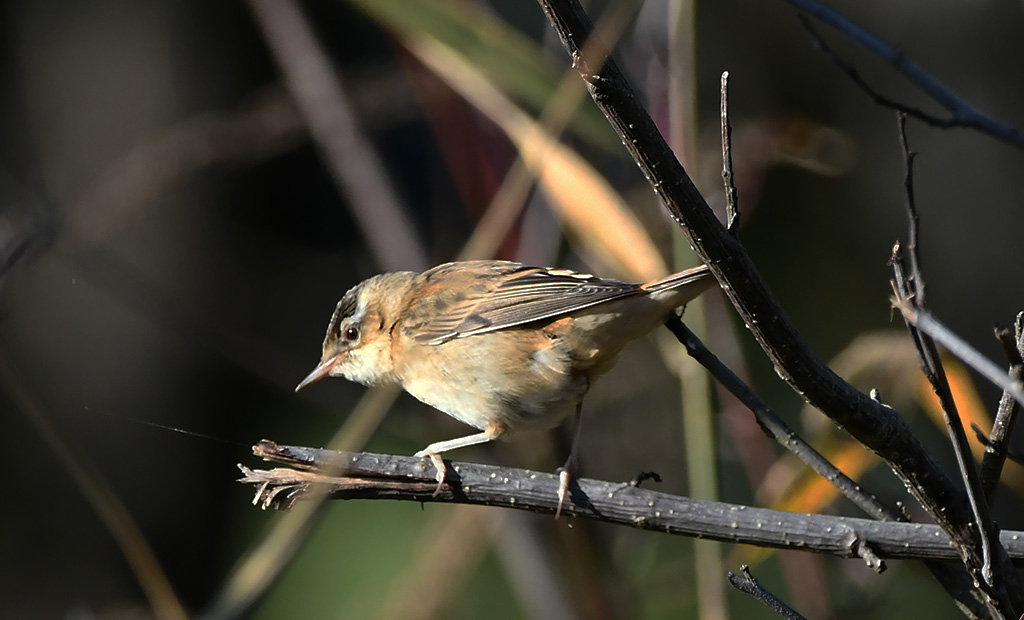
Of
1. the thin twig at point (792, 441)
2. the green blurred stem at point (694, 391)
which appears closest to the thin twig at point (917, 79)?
the green blurred stem at point (694, 391)

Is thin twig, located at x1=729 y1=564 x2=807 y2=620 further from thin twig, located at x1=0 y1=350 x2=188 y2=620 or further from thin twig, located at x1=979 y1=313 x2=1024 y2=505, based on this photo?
thin twig, located at x1=0 y1=350 x2=188 y2=620

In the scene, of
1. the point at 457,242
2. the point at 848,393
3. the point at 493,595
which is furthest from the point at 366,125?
the point at 848,393

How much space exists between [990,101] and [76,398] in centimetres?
628

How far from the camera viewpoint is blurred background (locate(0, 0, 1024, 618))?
295cm

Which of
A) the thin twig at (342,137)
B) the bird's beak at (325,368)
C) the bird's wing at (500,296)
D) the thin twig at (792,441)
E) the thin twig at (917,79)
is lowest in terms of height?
the thin twig at (792,441)

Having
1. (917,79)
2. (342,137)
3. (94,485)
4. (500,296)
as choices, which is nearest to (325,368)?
(500,296)

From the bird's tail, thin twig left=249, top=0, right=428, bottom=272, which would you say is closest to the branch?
the bird's tail

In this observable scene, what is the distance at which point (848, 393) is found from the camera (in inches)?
71.7

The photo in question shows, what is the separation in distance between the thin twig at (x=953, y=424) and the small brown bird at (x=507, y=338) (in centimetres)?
86

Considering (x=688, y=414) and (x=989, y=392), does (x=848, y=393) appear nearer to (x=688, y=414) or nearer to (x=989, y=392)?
(x=688, y=414)

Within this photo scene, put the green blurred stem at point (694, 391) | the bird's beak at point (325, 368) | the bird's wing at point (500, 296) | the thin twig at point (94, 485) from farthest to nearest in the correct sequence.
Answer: the bird's beak at point (325, 368), the bird's wing at point (500, 296), the green blurred stem at point (694, 391), the thin twig at point (94, 485)

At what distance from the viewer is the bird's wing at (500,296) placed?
302 cm

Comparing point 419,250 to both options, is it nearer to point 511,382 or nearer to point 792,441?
point 511,382

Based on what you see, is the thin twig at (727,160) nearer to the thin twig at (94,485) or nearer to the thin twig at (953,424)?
the thin twig at (953,424)
